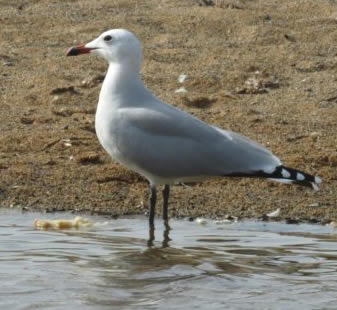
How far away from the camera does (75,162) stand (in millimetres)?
9352

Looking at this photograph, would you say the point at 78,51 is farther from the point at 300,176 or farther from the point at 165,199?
the point at 300,176

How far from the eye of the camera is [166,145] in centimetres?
796

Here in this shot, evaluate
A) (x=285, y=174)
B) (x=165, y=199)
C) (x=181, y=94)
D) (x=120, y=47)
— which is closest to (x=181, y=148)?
(x=165, y=199)

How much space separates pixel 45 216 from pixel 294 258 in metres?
1.86

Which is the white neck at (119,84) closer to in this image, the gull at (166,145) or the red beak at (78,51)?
the gull at (166,145)

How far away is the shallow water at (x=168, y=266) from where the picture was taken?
6434mm

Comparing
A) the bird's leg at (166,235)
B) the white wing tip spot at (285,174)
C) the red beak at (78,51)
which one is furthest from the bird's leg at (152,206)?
the red beak at (78,51)

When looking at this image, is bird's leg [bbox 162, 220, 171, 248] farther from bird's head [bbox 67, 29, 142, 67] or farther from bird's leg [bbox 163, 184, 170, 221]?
bird's head [bbox 67, 29, 142, 67]

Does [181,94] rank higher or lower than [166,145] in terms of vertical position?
higher

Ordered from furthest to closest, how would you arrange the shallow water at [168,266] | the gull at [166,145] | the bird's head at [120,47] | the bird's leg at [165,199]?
1. the bird's head at [120,47]
2. the bird's leg at [165,199]
3. the gull at [166,145]
4. the shallow water at [168,266]

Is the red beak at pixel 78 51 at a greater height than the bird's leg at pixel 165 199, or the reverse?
the red beak at pixel 78 51

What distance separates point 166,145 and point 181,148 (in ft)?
0.32

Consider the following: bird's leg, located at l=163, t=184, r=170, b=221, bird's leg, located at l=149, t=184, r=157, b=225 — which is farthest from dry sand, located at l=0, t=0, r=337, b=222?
bird's leg, located at l=149, t=184, r=157, b=225

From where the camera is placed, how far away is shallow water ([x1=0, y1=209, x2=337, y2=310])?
643cm
